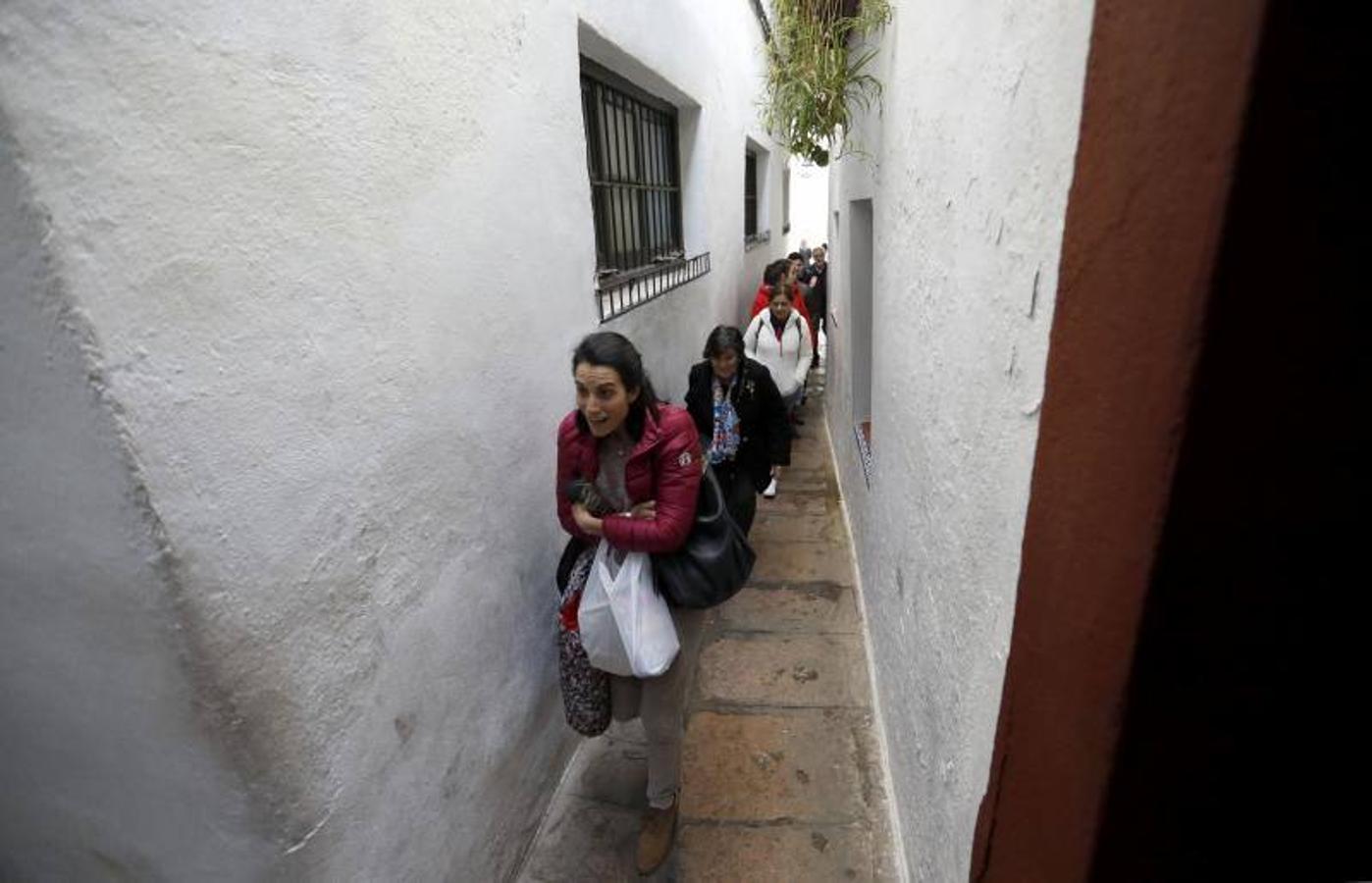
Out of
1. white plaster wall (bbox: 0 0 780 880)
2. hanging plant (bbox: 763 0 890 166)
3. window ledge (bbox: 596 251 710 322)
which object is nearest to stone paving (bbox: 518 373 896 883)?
white plaster wall (bbox: 0 0 780 880)

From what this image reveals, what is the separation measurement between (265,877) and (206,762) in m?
0.28

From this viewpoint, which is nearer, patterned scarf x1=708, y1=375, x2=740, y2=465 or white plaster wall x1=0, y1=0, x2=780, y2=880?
white plaster wall x1=0, y1=0, x2=780, y2=880

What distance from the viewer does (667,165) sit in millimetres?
4836

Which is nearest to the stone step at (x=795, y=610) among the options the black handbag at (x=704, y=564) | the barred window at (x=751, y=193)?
the black handbag at (x=704, y=564)

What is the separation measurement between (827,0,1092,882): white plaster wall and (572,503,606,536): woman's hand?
988 mm

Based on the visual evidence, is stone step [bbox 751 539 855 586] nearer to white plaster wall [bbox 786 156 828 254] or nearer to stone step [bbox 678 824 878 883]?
stone step [bbox 678 824 878 883]

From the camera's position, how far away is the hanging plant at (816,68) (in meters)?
2.86

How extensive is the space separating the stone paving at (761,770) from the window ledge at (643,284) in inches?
69.7

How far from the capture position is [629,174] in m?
3.91

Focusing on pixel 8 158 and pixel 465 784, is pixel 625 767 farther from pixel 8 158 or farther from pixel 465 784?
pixel 8 158

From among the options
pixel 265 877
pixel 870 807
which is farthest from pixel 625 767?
pixel 265 877

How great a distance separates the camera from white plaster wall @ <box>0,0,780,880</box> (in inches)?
37.4

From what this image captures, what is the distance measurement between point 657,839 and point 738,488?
1.75 metres

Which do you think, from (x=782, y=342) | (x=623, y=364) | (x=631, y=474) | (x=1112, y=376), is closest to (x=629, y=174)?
(x=782, y=342)
